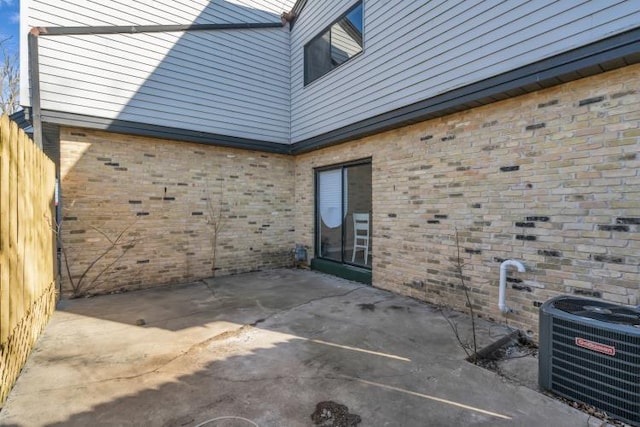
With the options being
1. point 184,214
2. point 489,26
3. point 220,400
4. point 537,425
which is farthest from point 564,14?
point 184,214

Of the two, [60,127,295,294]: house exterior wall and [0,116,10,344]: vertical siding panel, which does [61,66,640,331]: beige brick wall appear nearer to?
[60,127,295,294]: house exterior wall

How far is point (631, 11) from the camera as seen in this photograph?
2818 millimetres

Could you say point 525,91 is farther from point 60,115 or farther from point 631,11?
point 60,115

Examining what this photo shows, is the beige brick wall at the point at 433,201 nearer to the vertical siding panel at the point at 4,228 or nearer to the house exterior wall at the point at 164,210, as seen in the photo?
the house exterior wall at the point at 164,210

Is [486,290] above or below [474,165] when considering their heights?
below

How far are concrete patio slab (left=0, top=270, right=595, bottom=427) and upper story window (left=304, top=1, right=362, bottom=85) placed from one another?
494cm

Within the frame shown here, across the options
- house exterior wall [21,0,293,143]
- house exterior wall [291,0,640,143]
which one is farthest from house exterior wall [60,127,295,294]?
house exterior wall [291,0,640,143]

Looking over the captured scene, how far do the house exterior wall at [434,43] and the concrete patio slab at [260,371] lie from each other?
10.8ft

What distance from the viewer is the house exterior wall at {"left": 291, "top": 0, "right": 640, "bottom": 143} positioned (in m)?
3.20

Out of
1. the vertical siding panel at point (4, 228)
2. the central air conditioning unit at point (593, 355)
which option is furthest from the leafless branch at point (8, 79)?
the central air conditioning unit at point (593, 355)

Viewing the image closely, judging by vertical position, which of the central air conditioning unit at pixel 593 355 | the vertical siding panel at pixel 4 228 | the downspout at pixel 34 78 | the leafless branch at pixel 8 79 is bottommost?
the central air conditioning unit at pixel 593 355

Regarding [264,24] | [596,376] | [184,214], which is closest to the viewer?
[596,376]

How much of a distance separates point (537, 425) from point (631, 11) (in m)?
3.63

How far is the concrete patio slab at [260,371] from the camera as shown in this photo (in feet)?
7.29
